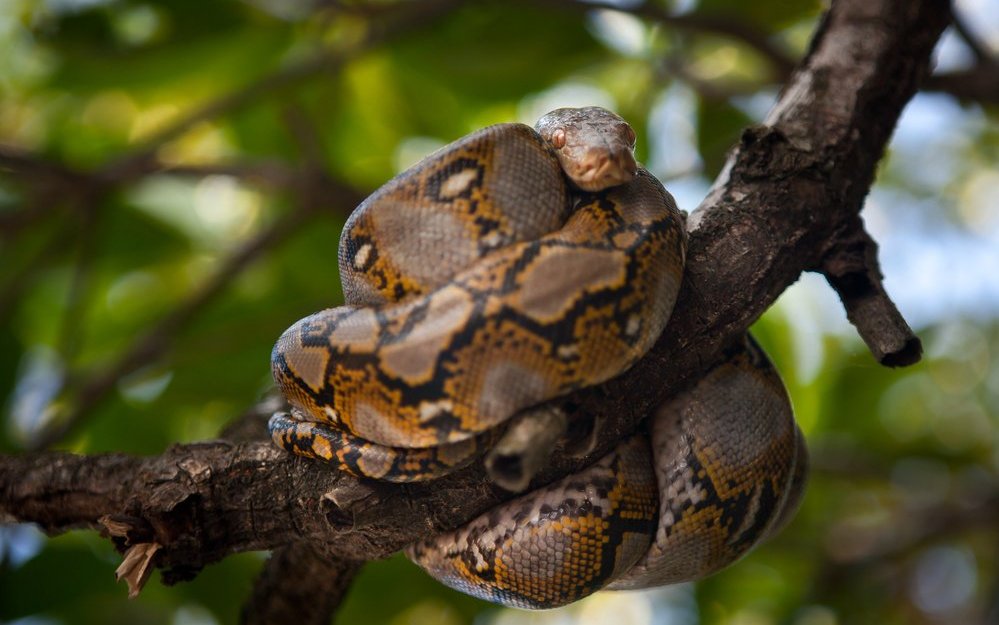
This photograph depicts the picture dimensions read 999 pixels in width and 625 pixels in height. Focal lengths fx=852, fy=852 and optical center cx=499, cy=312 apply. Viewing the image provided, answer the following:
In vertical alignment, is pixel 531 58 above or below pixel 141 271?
above

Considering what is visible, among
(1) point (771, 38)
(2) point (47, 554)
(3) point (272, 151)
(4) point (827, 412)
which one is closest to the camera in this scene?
(2) point (47, 554)

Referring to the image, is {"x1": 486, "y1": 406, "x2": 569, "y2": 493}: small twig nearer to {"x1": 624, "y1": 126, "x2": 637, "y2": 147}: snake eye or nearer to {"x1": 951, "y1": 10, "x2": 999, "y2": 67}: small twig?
{"x1": 624, "y1": 126, "x2": 637, "y2": 147}: snake eye

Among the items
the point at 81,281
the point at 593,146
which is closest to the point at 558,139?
the point at 593,146

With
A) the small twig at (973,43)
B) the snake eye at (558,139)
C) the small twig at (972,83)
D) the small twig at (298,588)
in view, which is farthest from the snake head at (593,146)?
the small twig at (973,43)

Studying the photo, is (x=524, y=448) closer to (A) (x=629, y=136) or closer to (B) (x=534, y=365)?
(B) (x=534, y=365)

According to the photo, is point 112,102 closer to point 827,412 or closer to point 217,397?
point 217,397

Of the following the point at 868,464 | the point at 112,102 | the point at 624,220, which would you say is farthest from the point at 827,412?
the point at 112,102
